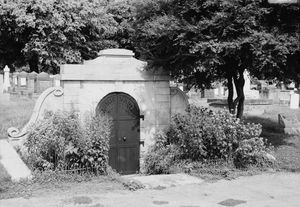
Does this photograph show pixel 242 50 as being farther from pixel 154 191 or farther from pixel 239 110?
pixel 154 191

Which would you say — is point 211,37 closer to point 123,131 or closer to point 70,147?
point 123,131

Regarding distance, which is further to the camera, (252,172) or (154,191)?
(252,172)

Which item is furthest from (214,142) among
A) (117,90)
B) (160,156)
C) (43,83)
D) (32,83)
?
(32,83)

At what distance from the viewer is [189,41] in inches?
340

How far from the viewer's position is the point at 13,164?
7.95 m

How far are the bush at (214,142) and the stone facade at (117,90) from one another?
1.01 m

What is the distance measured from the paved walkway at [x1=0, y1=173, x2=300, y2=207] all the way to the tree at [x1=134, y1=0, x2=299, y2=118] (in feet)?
8.70

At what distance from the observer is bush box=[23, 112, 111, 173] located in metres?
7.43

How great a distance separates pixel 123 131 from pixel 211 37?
3.03 metres

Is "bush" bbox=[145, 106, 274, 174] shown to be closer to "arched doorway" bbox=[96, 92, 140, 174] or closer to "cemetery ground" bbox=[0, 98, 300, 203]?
"cemetery ground" bbox=[0, 98, 300, 203]

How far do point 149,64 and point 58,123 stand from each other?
283cm

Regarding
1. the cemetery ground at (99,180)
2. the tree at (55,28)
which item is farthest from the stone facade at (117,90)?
the tree at (55,28)

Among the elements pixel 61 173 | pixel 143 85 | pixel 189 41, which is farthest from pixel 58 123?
pixel 189 41

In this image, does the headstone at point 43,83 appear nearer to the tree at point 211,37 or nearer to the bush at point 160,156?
the tree at point 211,37
